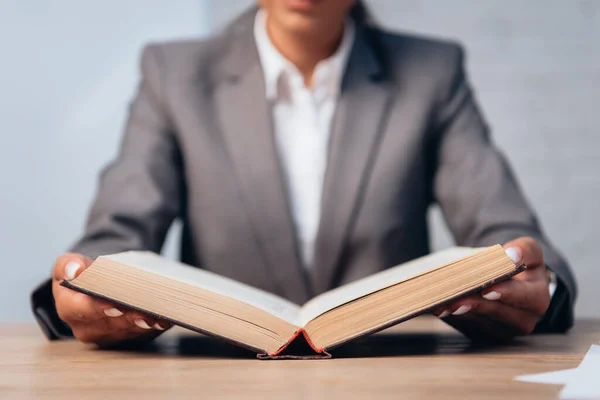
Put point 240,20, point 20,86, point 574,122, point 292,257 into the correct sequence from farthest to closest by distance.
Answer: point 574,122
point 20,86
point 240,20
point 292,257

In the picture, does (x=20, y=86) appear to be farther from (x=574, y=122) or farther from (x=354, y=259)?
(x=574, y=122)

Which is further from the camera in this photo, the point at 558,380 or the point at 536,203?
the point at 536,203

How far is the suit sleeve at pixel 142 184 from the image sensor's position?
0.98 meters

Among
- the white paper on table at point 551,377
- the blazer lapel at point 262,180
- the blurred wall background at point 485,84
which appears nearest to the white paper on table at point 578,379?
the white paper on table at point 551,377

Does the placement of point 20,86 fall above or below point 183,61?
below

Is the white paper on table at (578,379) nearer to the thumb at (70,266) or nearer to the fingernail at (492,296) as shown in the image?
the fingernail at (492,296)

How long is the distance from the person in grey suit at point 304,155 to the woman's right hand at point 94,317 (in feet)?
1.37

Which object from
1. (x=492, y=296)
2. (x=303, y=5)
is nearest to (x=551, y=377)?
(x=492, y=296)

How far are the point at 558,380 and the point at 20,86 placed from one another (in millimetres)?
1695

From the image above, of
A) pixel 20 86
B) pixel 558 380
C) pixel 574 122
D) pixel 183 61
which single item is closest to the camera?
pixel 558 380

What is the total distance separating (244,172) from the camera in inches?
46.4

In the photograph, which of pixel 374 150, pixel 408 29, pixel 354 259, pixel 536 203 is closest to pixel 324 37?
pixel 374 150

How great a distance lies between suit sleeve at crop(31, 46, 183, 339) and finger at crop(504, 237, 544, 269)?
512mm

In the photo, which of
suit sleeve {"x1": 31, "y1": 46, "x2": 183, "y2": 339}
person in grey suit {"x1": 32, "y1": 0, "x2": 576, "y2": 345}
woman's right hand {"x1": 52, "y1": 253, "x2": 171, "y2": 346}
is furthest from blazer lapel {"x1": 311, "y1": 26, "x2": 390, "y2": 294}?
woman's right hand {"x1": 52, "y1": 253, "x2": 171, "y2": 346}
